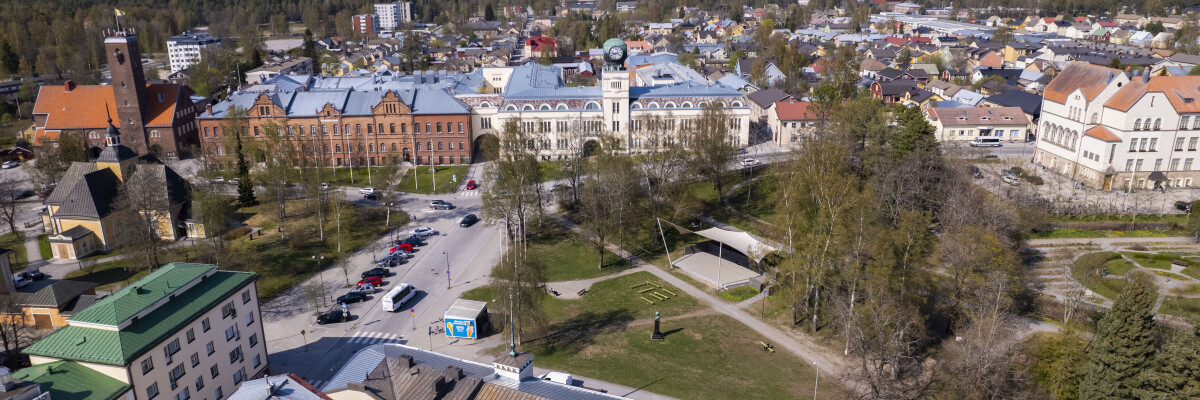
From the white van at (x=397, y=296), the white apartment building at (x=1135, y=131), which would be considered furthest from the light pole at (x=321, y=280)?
the white apartment building at (x=1135, y=131)

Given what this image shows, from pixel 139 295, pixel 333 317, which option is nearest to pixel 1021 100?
pixel 333 317

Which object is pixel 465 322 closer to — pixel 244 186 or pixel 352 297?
pixel 352 297

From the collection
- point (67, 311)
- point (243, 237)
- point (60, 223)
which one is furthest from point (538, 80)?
point (67, 311)

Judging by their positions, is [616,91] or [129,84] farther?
[616,91]

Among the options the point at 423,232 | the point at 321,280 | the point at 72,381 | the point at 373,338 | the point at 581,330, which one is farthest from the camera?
the point at 423,232

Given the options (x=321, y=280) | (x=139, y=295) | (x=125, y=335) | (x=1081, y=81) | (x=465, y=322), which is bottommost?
(x=321, y=280)
